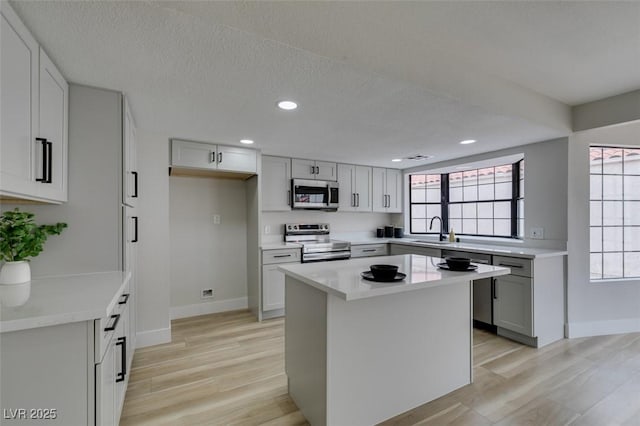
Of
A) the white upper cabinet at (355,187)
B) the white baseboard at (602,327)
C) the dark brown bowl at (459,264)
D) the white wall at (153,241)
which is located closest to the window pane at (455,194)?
the white upper cabinet at (355,187)

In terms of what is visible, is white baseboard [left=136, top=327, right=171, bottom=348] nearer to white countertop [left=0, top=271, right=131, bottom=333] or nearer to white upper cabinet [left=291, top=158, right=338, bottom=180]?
white countertop [left=0, top=271, right=131, bottom=333]

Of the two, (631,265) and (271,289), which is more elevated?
(631,265)

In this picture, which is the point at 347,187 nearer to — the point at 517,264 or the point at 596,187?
the point at 517,264

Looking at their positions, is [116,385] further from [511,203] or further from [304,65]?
[511,203]

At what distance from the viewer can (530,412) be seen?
196 centimetres

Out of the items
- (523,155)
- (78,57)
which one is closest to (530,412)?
(523,155)

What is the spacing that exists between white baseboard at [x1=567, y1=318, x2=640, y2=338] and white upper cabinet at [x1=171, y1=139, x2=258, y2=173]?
408cm

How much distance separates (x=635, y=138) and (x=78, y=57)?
522 centimetres

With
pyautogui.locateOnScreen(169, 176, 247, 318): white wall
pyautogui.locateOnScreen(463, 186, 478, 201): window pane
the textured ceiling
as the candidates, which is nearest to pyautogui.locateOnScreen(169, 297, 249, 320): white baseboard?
pyautogui.locateOnScreen(169, 176, 247, 318): white wall

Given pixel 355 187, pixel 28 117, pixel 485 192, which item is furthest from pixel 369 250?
pixel 28 117

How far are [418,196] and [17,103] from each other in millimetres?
5127

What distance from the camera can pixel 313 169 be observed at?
4.41 meters

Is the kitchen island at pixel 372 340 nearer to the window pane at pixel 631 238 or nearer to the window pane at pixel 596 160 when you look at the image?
the window pane at pixel 596 160

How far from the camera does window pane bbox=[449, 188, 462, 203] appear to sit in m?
4.73
